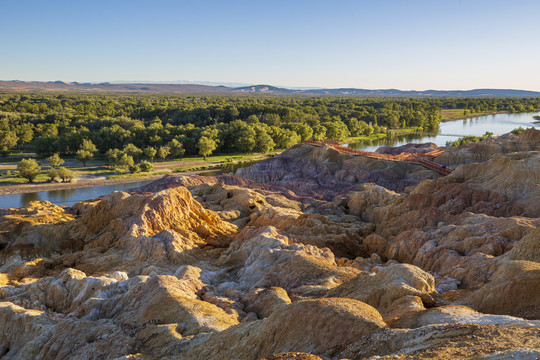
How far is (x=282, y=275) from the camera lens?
955 inches

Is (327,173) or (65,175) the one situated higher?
(327,173)

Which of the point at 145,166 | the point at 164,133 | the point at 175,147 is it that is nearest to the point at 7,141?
the point at 164,133

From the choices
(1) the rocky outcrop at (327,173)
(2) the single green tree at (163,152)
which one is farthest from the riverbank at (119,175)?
(1) the rocky outcrop at (327,173)

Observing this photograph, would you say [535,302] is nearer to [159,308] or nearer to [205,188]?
[159,308]

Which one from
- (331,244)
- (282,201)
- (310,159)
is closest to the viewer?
(331,244)

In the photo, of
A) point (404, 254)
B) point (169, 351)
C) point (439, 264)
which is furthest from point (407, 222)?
point (169, 351)

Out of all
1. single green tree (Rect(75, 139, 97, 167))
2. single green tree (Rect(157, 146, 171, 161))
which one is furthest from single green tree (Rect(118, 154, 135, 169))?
single green tree (Rect(157, 146, 171, 161))

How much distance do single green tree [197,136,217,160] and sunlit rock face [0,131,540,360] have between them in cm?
4621

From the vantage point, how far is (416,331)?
1204 centimetres

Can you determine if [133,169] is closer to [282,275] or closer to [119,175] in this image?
[119,175]

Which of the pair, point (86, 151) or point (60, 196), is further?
point (86, 151)

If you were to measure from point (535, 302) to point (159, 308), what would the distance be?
15575 mm

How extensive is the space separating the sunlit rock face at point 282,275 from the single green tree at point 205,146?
152ft

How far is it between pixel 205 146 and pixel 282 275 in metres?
75.2
